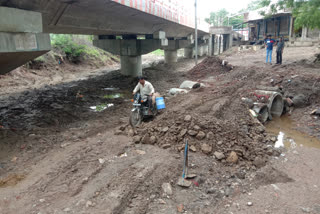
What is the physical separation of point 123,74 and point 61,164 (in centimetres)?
1532

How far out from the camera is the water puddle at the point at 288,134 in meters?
7.01

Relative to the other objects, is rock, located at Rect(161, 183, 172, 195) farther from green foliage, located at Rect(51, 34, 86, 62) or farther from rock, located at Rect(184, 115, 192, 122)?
green foliage, located at Rect(51, 34, 86, 62)

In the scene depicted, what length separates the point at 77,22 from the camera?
1000cm

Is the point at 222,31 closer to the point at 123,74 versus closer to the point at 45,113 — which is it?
the point at 123,74

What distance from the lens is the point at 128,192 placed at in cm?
414

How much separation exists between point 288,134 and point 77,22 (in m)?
9.44

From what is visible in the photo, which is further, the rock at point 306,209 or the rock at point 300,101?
the rock at point 300,101

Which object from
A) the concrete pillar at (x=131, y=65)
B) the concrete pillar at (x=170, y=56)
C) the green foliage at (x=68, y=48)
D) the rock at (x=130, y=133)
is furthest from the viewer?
the concrete pillar at (x=170, y=56)

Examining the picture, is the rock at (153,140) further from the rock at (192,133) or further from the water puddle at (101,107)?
the water puddle at (101,107)

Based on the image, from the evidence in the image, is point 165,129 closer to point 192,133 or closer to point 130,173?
point 192,133

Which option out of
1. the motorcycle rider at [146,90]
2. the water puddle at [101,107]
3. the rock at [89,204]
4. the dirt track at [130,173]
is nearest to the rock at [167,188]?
the dirt track at [130,173]

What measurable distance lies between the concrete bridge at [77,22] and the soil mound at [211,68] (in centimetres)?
367

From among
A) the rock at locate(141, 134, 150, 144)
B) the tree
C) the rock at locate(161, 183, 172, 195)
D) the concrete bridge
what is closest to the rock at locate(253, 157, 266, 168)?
the rock at locate(161, 183, 172, 195)

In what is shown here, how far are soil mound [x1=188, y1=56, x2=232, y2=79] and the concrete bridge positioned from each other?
144 inches
